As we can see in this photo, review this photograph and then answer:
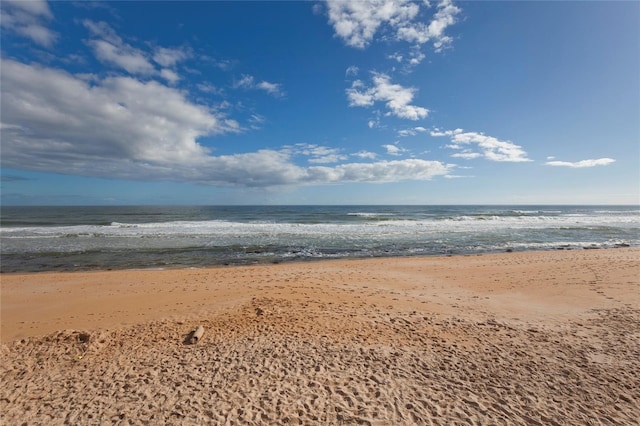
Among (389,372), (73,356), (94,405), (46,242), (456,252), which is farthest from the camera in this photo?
(46,242)

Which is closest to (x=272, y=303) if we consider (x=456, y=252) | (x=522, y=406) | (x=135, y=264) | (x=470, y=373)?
(x=470, y=373)

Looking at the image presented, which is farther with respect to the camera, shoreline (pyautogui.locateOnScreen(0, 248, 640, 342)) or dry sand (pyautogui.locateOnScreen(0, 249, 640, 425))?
shoreline (pyautogui.locateOnScreen(0, 248, 640, 342))

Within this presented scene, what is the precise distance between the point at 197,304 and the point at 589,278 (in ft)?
43.4

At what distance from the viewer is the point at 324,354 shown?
505 cm

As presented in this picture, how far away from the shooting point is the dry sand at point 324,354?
3801 millimetres

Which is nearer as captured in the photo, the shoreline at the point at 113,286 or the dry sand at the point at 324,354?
the dry sand at the point at 324,354

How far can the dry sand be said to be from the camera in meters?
3.80

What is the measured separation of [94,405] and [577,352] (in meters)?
7.77

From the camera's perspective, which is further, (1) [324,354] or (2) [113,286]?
(2) [113,286]

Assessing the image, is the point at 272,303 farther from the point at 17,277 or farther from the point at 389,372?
the point at 17,277

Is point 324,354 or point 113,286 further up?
point 324,354

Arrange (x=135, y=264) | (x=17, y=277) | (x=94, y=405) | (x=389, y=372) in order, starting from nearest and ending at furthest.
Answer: (x=94, y=405), (x=389, y=372), (x=17, y=277), (x=135, y=264)

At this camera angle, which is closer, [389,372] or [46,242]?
[389,372]

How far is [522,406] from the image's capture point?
3895 millimetres
